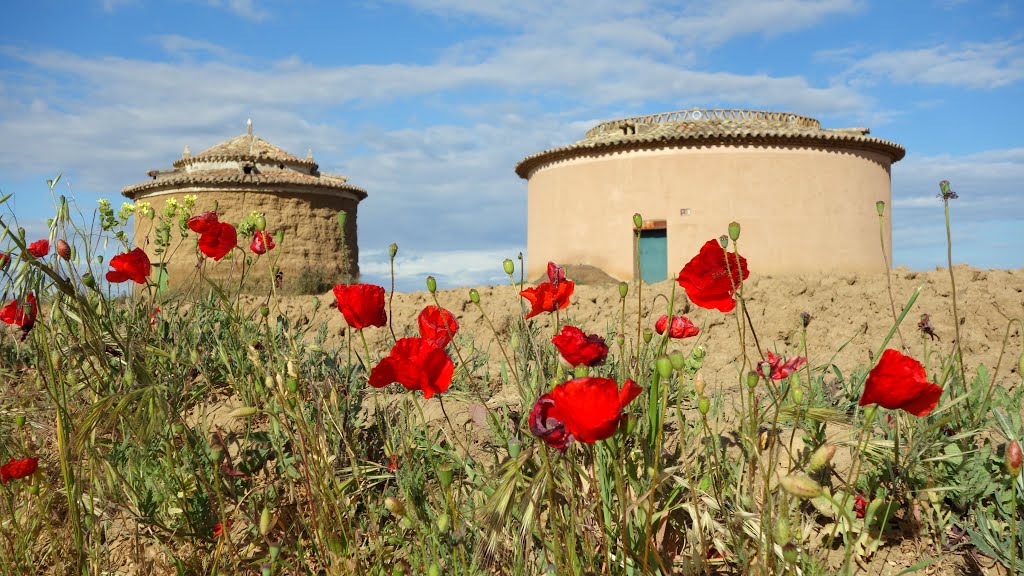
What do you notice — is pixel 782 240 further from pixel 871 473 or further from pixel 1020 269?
pixel 871 473

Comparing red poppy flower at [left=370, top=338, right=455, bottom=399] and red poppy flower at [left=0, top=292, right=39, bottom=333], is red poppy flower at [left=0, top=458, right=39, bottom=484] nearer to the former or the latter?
red poppy flower at [left=0, top=292, right=39, bottom=333]

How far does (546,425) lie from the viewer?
1744 mm

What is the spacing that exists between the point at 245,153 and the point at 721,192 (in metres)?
10.5

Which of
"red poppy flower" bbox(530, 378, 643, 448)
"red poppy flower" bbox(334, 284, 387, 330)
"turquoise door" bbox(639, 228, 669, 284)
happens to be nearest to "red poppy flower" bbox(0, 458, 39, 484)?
"red poppy flower" bbox(334, 284, 387, 330)

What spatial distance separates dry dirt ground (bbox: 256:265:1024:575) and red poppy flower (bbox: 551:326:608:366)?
11.9 feet

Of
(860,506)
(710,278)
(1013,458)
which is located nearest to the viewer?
(1013,458)

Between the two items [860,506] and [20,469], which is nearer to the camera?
[20,469]

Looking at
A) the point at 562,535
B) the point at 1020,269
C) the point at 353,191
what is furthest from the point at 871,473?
the point at 353,191

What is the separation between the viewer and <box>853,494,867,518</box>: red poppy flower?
8.83 feet

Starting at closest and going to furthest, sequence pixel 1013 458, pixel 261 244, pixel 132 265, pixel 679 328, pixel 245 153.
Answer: pixel 1013 458
pixel 679 328
pixel 132 265
pixel 261 244
pixel 245 153

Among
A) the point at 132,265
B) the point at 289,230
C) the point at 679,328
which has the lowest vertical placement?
the point at 679,328

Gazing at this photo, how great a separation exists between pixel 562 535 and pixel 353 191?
1612 cm

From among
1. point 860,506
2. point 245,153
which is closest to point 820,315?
point 860,506

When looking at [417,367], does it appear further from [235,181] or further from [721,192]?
[235,181]
